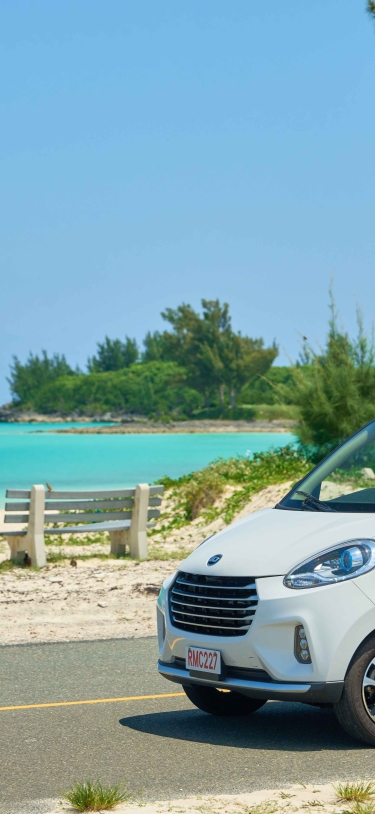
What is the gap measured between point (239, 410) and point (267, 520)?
16716 cm

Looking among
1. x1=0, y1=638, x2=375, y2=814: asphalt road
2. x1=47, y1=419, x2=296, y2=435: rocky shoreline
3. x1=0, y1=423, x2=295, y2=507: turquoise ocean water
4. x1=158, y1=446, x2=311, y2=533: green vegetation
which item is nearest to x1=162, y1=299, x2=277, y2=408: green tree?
x1=47, y1=419, x2=296, y2=435: rocky shoreline

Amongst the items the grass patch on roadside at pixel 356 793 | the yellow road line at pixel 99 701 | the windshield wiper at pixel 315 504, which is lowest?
the yellow road line at pixel 99 701

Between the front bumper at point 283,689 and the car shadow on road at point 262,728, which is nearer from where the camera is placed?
the front bumper at point 283,689

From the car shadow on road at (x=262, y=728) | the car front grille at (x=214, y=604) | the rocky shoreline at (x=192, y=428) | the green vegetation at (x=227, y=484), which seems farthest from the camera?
the rocky shoreline at (x=192, y=428)

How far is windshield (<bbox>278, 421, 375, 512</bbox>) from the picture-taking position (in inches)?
244

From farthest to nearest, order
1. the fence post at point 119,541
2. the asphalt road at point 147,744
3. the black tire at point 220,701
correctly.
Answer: the fence post at point 119,541, the black tire at point 220,701, the asphalt road at point 147,744

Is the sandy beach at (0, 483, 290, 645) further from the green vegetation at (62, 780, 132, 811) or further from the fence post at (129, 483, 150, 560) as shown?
the green vegetation at (62, 780, 132, 811)

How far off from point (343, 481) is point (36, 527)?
326 inches

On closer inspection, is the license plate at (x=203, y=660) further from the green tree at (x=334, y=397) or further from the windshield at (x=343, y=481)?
the green tree at (x=334, y=397)

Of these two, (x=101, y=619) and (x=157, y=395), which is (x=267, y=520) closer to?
(x=101, y=619)

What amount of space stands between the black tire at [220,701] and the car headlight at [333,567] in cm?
128

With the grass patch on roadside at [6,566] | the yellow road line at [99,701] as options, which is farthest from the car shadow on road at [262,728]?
the grass patch on roadside at [6,566]

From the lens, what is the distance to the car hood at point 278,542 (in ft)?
18.5

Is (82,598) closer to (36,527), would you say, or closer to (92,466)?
(36,527)
